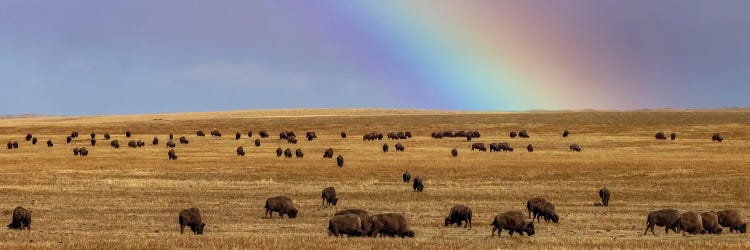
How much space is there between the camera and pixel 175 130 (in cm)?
11031

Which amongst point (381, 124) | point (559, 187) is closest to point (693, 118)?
point (381, 124)

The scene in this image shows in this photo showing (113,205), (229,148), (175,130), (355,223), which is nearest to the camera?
(355,223)

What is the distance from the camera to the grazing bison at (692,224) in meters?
26.7

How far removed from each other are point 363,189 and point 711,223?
19337 millimetres

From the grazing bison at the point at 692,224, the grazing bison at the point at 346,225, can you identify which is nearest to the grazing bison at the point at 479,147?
the grazing bison at the point at 692,224

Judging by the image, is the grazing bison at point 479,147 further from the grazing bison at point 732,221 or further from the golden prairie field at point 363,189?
the grazing bison at point 732,221

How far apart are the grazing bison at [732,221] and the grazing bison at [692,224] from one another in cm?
155

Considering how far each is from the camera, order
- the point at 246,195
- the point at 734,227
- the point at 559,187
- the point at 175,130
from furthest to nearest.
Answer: the point at 175,130, the point at 559,187, the point at 246,195, the point at 734,227

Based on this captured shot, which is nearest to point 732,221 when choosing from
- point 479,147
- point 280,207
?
point 280,207

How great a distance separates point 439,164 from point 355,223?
31.7 meters

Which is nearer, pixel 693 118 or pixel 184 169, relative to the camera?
pixel 184 169

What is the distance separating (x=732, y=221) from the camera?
91.2 feet

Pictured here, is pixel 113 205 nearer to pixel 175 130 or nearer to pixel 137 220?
pixel 137 220

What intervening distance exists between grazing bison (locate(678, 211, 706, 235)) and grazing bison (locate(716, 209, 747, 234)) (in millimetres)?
1550
